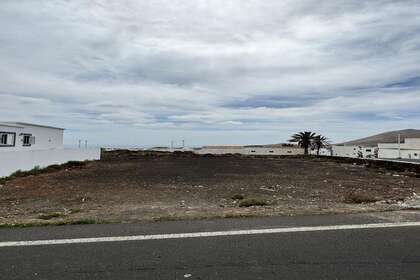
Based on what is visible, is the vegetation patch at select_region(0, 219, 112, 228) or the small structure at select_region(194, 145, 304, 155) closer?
the vegetation patch at select_region(0, 219, 112, 228)

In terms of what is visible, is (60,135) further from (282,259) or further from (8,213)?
(282,259)

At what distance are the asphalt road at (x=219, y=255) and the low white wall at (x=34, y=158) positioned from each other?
58.7ft

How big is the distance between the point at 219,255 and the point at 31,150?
82.5ft

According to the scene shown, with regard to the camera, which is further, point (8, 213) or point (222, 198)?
point (222, 198)

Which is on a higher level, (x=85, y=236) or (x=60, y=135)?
(x=60, y=135)

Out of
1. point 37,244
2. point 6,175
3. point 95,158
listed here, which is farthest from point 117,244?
point 95,158

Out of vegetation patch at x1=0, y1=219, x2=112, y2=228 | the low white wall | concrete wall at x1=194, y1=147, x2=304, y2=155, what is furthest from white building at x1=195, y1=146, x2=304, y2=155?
vegetation patch at x1=0, y1=219, x2=112, y2=228

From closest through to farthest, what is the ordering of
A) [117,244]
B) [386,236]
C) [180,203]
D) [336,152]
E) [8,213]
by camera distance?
[117,244] → [386,236] → [8,213] → [180,203] → [336,152]

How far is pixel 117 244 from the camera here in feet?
18.4

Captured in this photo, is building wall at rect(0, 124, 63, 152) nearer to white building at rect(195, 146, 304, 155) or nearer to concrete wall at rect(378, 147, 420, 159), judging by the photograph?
white building at rect(195, 146, 304, 155)

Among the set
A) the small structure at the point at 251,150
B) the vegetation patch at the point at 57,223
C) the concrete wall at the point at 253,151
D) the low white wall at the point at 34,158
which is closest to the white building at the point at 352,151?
the concrete wall at the point at 253,151

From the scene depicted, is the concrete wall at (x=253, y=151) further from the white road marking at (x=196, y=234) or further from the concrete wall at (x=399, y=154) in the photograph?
the white road marking at (x=196, y=234)

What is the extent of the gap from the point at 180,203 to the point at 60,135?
38349 millimetres

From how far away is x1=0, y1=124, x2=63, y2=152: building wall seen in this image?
107 feet
